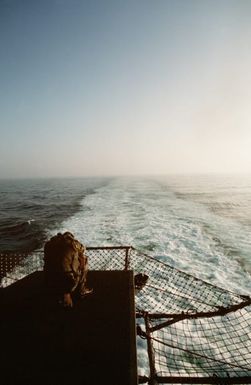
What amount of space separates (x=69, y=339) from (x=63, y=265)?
3.57ft

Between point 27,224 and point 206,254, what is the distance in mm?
17066

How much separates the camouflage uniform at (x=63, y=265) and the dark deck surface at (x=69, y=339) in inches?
18.3

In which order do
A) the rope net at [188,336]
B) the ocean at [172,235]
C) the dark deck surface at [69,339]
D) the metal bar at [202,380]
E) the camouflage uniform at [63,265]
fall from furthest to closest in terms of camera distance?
the ocean at [172,235] < the rope net at [188,336] < the camouflage uniform at [63,265] < the metal bar at [202,380] < the dark deck surface at [69,339]

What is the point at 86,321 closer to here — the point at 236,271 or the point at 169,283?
the point at 169,283

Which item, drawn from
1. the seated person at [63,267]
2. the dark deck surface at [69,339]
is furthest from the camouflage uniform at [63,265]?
the dark deck surface at [69,339]

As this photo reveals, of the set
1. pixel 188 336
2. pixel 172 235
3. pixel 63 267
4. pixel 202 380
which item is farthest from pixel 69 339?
pixel 172 235

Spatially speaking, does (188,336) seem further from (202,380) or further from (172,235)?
(172,235)

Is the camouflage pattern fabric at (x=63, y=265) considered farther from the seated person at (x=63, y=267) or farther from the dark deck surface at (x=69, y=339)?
the dark deck surface at (x=69, y=339)

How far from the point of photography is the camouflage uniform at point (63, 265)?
4441 mm

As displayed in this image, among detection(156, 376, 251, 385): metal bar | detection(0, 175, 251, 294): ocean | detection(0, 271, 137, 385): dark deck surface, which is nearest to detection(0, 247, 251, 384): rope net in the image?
detection(156, 376, 251, 385): metal bar

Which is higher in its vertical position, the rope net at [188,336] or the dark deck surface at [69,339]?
the dark deck surface at [69,339]

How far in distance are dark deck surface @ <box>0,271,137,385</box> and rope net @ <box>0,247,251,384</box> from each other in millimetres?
775

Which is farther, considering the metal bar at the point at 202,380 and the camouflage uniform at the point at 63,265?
the camouflage uniform at the point at 63,265

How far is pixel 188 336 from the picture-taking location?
7.34m
